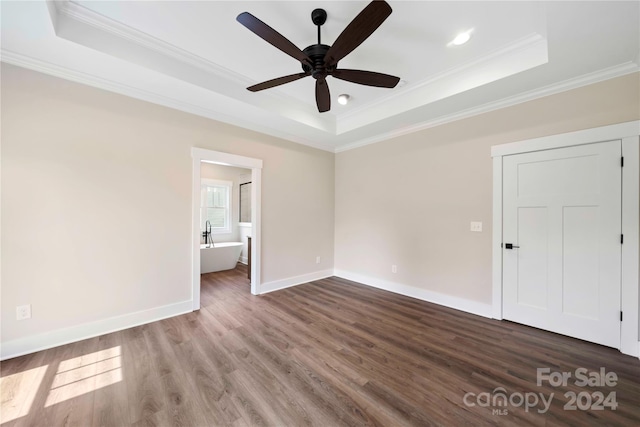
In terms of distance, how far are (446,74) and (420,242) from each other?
2.29 metres

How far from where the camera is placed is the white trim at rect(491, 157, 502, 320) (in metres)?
3.00

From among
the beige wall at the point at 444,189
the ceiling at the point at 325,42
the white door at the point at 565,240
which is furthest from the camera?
the beige wall at the point at 444,189

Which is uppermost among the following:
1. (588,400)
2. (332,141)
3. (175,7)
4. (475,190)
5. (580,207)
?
(175,7)

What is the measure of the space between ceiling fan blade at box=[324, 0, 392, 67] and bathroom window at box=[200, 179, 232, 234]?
16.6 feet

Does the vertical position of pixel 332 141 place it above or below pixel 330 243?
above

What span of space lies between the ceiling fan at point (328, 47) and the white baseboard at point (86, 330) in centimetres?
286

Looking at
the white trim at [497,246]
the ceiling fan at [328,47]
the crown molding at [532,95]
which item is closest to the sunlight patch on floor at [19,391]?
the ceiling fan at [328,47]

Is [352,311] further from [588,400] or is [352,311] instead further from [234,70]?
[234,70]

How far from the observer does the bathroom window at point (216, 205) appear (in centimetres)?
608

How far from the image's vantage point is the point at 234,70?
286 centimetres

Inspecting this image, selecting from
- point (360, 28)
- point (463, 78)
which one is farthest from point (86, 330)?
point (463, 78)

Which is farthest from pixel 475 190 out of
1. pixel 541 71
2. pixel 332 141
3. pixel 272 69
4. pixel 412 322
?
pixel 272 69

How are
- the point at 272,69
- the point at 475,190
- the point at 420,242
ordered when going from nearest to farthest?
the point at 272,69 → the point at 475,190 → the point at 420,242

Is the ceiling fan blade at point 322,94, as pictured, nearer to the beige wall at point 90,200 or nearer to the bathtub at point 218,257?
the beige wall at point 90,200
